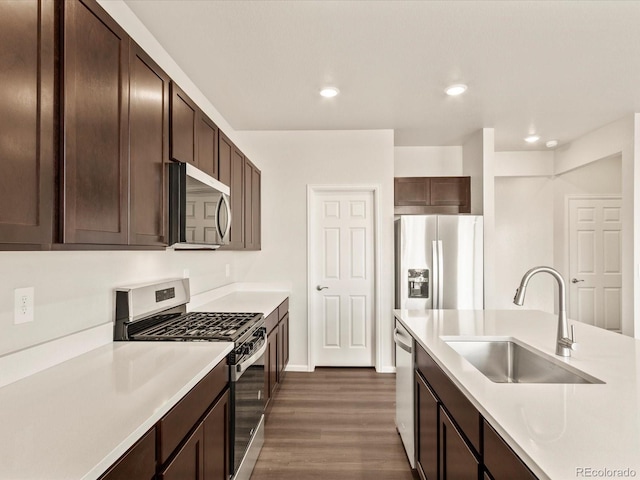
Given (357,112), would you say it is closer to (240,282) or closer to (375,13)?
(375,13)

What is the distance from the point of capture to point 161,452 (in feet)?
3.98

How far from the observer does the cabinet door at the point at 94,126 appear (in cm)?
123

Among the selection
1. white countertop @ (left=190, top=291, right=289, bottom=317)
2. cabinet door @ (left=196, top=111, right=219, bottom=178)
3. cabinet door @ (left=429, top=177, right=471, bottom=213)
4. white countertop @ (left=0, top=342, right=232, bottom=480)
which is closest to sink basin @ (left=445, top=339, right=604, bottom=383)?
white countertop @ (left=0, top=342, right=232, bottom=480)

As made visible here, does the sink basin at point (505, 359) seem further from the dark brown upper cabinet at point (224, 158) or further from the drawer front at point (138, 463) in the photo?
the dark brown upper cabinet at point (224, 158)

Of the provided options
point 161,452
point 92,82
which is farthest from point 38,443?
point 92,82

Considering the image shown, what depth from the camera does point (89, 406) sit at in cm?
117

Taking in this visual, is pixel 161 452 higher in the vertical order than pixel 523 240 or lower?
lower

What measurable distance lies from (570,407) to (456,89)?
279 centimetres

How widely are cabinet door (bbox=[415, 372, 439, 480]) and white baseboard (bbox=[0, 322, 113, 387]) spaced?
163 centimetres

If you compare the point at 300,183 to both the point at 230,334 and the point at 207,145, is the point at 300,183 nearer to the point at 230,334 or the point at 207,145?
the point at 207,145

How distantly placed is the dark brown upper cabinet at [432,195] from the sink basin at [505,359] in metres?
2.87

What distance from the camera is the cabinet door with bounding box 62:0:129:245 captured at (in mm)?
1229

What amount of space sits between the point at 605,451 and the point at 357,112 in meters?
3.45

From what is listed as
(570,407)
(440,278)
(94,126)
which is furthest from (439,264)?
(94,126)
